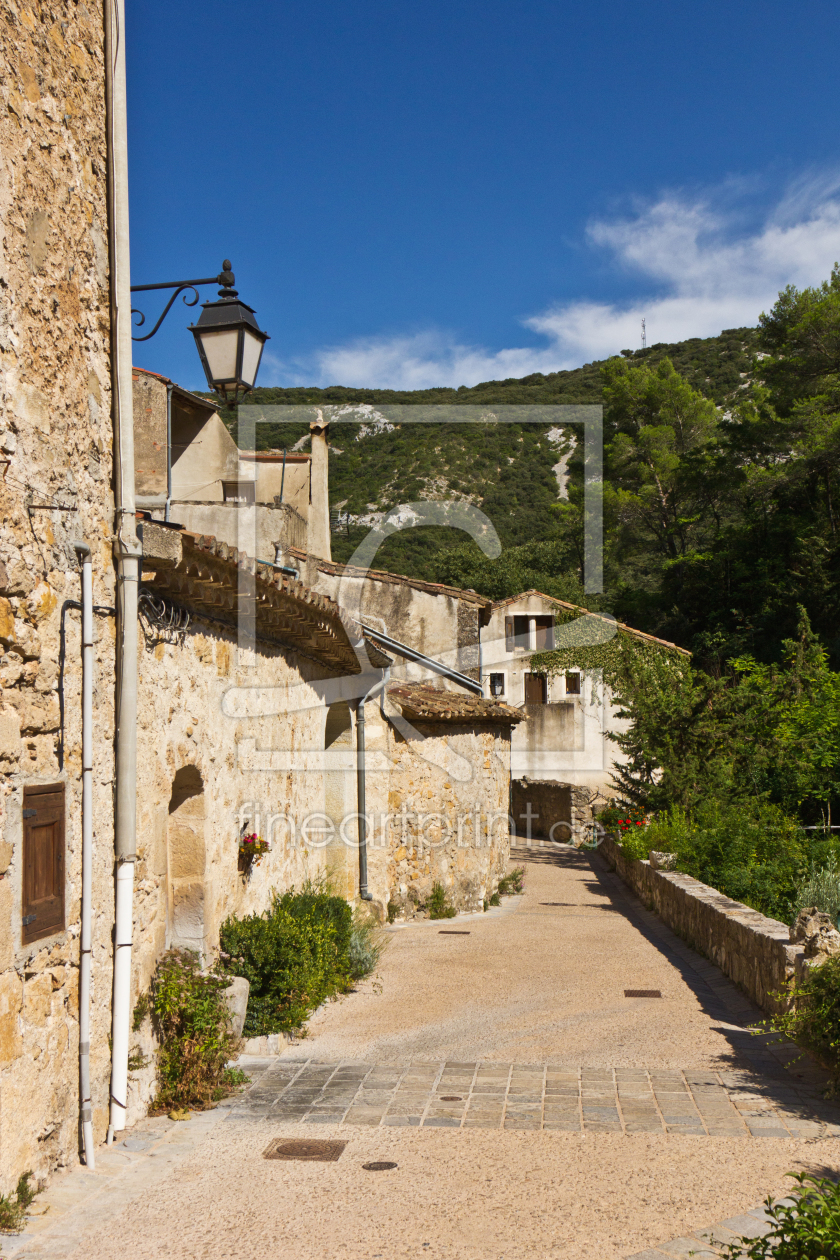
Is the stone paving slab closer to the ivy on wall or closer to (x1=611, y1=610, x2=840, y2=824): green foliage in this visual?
(x1=611, y1=610, x2=840, y2=824): green foliage

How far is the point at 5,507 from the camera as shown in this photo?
412 cm

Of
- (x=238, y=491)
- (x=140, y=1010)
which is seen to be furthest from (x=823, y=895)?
(x=238, y=491)

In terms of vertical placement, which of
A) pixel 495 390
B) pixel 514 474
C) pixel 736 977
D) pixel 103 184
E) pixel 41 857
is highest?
pixel 495 390

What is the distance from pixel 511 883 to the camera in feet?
52.6

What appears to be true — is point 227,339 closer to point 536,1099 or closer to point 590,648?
point 536,1099

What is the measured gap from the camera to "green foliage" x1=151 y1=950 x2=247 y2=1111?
5469 millimetres

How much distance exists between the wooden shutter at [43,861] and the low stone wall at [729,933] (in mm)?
4657

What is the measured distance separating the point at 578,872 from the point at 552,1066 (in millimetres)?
13691

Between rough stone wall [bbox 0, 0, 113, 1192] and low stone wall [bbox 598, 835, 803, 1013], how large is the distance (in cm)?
456

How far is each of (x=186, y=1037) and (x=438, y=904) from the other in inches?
317

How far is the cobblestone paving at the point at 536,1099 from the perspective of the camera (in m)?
5.21

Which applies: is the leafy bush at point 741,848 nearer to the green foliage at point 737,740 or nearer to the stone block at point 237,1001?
the green foliage at point 737,740

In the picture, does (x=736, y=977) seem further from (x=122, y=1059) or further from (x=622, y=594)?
(x=622, y=594)

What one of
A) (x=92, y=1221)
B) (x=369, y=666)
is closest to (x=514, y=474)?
(x=369, y=666)
